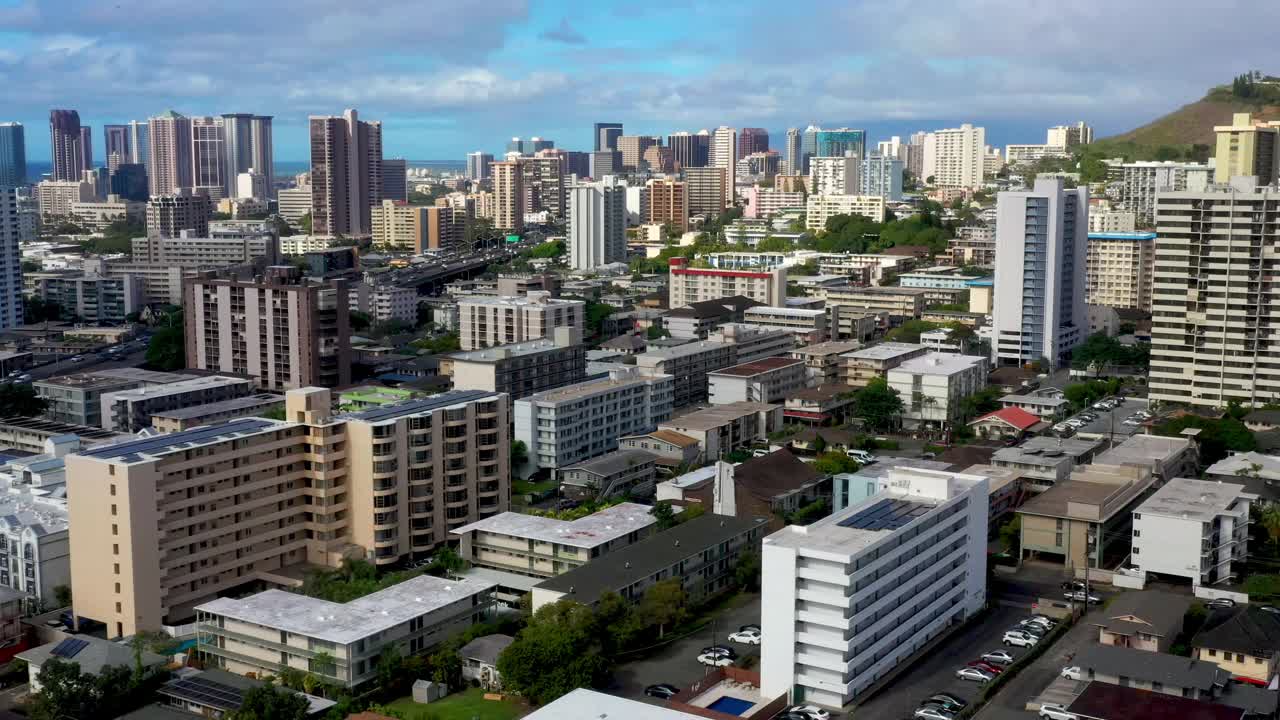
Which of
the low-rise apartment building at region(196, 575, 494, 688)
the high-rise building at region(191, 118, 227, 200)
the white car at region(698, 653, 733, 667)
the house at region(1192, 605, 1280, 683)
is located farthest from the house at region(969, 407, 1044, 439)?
the high-rise building at region(191, 118, 227, 200)

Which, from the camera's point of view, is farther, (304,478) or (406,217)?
(406,217)

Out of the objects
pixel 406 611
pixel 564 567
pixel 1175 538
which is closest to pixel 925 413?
pixel 1175 538

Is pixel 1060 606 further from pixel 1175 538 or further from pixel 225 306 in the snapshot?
pixel 225 306

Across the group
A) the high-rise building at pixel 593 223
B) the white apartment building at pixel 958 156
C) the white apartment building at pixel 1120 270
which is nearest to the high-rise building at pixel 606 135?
the white apartment building at pixel 958 156

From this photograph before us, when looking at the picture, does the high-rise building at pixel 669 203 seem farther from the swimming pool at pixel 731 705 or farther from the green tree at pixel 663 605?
the swimming pool at pixel 731 705

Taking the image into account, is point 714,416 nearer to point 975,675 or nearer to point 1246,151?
point 975,675

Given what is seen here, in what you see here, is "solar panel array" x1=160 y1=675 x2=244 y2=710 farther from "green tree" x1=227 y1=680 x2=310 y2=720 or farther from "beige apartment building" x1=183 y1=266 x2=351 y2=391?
"beige apartment building" x1=183 y1=266 x2=351 y2=391

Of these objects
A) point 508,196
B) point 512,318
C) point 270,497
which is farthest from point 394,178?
point 270,497
